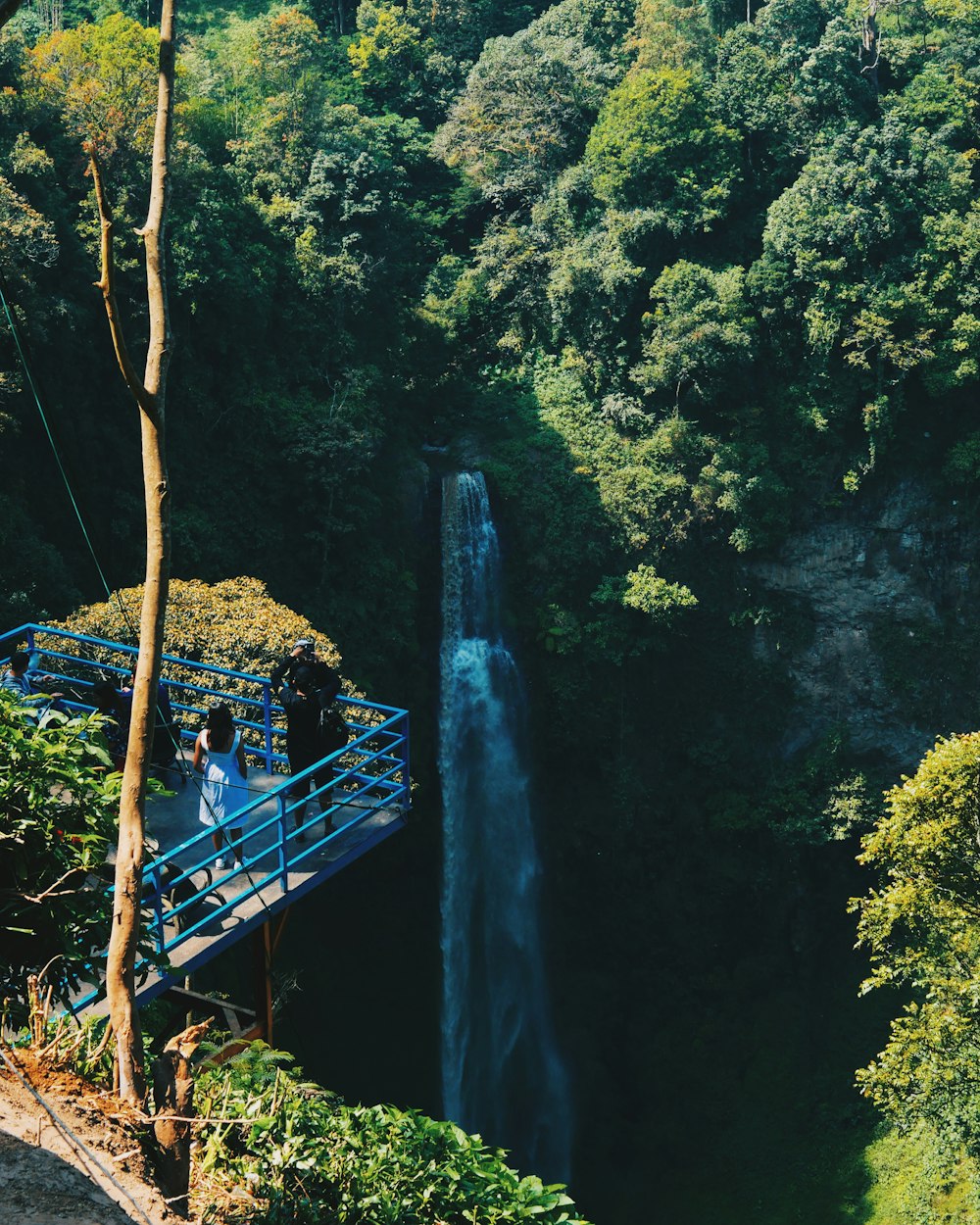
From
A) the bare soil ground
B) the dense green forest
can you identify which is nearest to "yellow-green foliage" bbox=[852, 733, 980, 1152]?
the dense green forest

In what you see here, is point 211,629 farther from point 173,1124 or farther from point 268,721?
point 173,1124

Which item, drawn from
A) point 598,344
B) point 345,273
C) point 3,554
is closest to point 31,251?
point 3,554

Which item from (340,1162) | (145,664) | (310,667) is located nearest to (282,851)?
(310,667)

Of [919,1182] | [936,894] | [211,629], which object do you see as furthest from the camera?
[919,1182]

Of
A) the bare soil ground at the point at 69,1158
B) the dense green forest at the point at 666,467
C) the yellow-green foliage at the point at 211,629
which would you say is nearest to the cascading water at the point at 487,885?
the dense green forest at the point at 666,467

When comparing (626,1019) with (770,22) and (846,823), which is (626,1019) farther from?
(770,22)

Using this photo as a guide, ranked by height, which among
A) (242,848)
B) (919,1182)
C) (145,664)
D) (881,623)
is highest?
(881,623)

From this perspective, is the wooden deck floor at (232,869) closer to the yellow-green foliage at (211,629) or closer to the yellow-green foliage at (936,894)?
the yellow-green foliage at (211,629)

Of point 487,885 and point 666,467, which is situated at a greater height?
point 666,467
